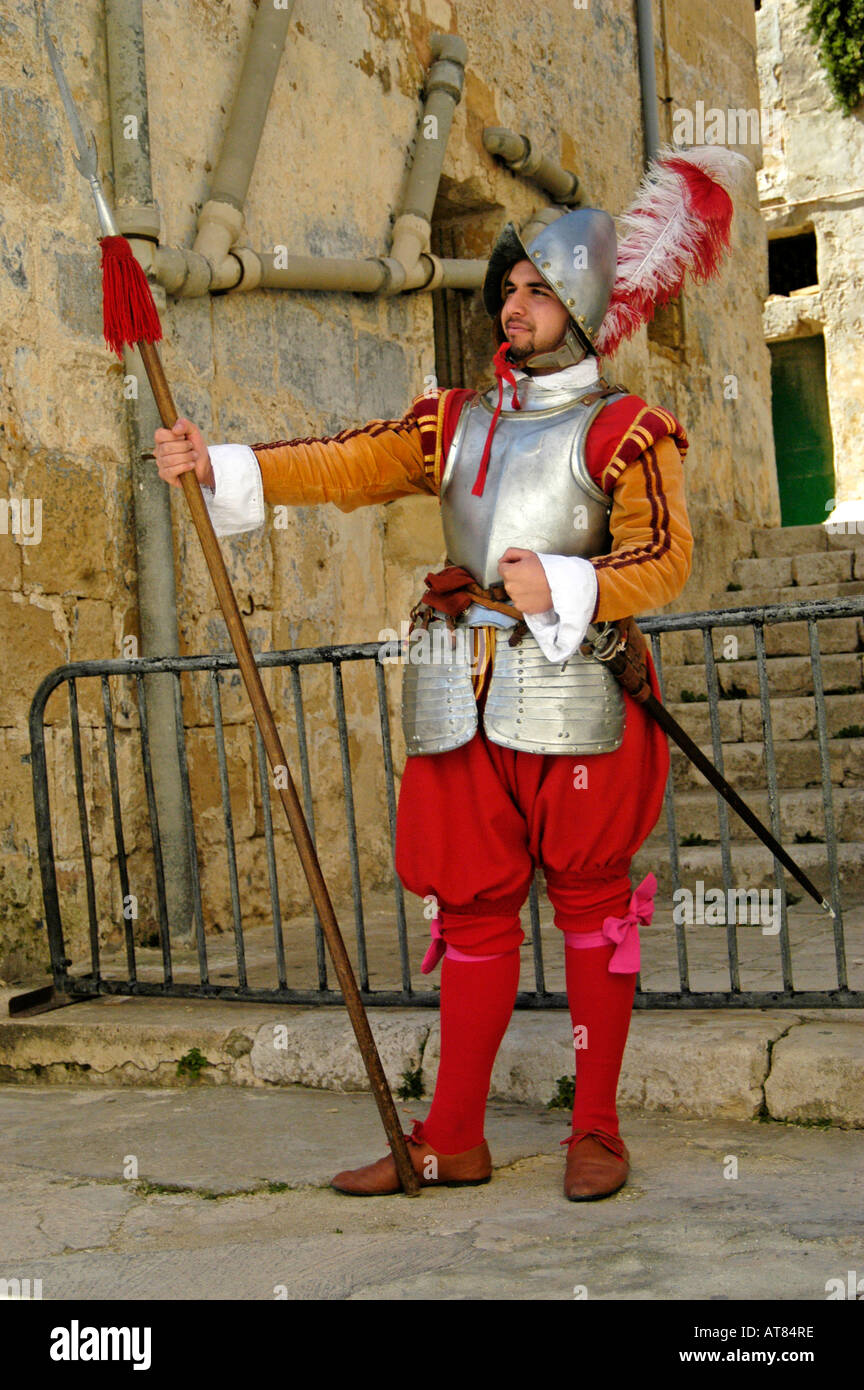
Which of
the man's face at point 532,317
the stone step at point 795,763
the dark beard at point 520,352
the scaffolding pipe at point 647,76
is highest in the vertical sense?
the scaffolding pipe at point 647,76

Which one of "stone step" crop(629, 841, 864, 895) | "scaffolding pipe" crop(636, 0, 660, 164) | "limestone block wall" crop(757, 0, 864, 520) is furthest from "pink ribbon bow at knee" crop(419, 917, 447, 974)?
"limestone block wall" crop(757, 0, 864, 520)

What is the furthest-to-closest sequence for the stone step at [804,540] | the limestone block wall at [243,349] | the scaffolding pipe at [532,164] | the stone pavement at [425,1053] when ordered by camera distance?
the stone step at [804,540] < the scaffolding pipe at [532,164] < the limestone block wall at [243,349] < the stone pavement at [425,1053]

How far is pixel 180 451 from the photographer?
8.93ft

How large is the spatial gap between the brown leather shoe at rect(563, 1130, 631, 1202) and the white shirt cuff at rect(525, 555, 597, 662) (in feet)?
3.09

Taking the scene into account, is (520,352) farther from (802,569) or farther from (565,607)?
(802,569)

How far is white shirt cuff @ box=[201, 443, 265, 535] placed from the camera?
9.10 ft

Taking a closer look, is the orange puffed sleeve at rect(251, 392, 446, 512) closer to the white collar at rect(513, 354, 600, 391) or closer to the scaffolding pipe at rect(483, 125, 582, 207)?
the white collar at rect(513, 354, 600, 391)

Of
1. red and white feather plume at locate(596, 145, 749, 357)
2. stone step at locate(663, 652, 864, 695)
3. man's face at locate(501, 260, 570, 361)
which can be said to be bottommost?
stone step at locate(663, 652, 864, 695)

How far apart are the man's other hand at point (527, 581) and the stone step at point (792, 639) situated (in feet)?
13.6

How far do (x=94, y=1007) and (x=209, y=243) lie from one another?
2.63m

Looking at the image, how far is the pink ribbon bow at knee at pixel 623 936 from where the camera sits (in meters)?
2.69

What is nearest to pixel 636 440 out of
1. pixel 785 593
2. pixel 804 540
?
pixel 785 593

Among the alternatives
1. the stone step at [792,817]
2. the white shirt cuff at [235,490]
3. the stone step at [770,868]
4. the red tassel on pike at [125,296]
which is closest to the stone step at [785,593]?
the stone step at [792,817]

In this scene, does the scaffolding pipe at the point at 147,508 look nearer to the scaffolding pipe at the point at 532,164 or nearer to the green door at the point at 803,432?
the scaffolding pipe at the point at 532,164
